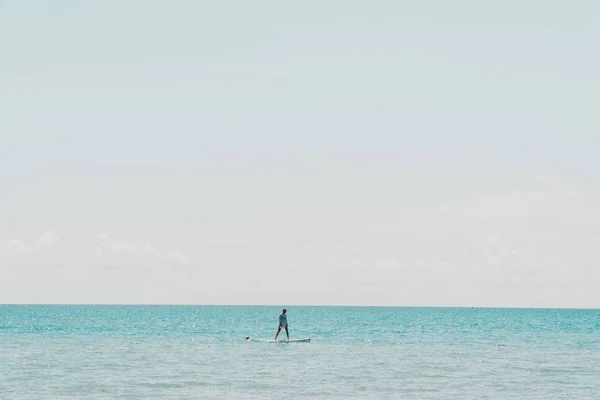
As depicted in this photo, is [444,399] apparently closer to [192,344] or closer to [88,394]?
[88,394]

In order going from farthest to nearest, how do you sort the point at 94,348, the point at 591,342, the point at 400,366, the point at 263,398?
the point at 591,342
the point at 94,348
the point at 400,366
the point at 263,398

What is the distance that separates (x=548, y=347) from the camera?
5319 cm

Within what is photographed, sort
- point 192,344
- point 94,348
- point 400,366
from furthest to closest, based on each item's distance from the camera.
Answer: point 192,344, point 94,348, point 400,366

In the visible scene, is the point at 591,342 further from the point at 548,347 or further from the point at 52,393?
the point at 52,393

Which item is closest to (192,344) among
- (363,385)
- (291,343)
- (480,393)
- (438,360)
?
(291,343)

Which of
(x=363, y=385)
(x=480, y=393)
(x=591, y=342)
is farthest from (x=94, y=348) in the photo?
(x=591, y=342)

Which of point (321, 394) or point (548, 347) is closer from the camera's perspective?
point (321, 394)

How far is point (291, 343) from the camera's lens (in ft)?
171

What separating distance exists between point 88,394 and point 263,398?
20.3ft

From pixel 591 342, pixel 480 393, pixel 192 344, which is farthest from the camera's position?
pixel 591 342

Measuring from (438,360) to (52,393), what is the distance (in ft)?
70.4

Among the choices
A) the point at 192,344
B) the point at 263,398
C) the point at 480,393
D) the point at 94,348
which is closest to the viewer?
the point at 263,398

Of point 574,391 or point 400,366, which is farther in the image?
point 400,366

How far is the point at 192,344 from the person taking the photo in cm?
5219
